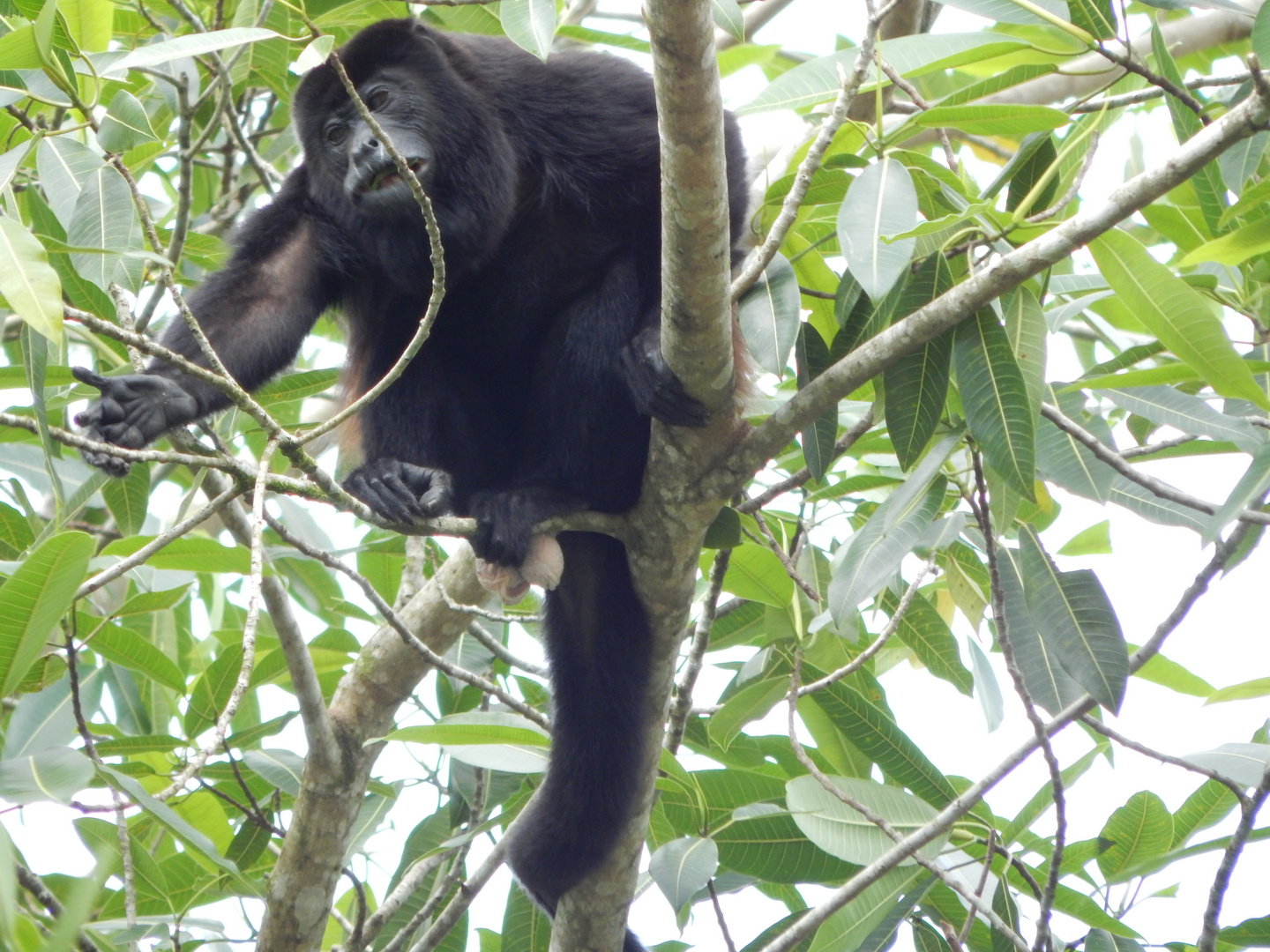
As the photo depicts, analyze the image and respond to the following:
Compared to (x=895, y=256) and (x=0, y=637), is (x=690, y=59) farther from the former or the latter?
(x=0, y=637)

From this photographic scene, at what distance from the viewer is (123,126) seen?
224 centimetres

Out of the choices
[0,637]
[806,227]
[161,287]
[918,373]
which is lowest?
[0,637]

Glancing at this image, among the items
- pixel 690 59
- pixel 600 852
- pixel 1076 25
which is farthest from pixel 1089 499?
pixel 600 852

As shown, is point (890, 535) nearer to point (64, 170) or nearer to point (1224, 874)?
point (1224, 874)

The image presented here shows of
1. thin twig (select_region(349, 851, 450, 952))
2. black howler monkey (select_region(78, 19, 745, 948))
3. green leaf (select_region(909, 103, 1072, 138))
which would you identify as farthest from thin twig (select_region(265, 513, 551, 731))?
green leaf (select_region(909, 103, 1072, 138))

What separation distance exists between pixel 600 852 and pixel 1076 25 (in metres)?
Answer: 1.59

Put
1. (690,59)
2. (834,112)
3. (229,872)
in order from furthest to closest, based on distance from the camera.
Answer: (229,872) → (834,112) → (690,59)

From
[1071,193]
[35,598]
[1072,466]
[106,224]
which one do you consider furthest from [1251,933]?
[106,224]

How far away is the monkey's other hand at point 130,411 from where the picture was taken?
1853mm

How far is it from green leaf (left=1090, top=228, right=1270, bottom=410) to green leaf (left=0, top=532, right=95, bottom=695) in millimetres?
1443

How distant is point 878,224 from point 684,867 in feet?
3.73

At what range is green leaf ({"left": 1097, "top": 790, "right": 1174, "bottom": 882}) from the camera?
216 cm

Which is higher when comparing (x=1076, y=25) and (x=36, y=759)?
(x=1076, y=25)

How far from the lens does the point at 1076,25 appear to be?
1707 millimetres
